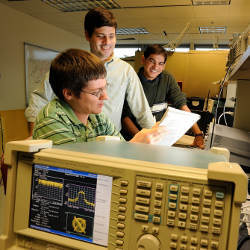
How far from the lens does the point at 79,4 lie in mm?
3531

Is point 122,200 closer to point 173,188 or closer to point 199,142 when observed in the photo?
point 173,188

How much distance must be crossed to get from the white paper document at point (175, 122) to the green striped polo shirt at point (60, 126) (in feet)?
0.88

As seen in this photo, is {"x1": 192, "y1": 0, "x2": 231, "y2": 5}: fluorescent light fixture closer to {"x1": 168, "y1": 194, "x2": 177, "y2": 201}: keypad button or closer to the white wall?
the white wall

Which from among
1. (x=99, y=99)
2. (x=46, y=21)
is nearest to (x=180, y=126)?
(x=99, y=99)

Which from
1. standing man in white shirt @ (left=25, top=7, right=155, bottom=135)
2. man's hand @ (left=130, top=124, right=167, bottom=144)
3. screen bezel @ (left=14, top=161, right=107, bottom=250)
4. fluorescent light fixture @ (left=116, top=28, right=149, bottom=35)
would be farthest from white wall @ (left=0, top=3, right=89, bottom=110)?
screen bezel @ (left=14, top=161, right=107, bottom=250)

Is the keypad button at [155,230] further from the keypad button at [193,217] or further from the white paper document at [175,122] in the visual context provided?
the white paper document at [175,122]

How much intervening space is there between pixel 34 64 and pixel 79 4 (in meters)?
1.30

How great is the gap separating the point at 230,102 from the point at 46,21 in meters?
3.43

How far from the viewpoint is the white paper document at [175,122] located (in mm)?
860

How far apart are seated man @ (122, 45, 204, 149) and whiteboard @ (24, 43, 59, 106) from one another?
2781mm

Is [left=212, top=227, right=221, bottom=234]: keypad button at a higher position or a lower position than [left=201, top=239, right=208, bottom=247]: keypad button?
higher

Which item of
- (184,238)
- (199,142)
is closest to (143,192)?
(184,238)

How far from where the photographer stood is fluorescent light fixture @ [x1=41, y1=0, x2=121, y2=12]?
340 centimetres

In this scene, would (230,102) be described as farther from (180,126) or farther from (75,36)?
(75,36)
